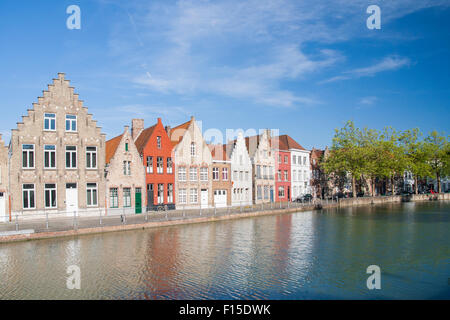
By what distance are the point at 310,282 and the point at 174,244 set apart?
10.8m

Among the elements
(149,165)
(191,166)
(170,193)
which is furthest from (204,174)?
(149,165)

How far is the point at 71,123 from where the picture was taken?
116 feet

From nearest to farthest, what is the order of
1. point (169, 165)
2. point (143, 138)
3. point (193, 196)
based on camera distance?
1. point (143, 138)
2. point (169, 165)
3. point (193, 196)

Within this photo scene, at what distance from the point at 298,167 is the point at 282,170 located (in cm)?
483

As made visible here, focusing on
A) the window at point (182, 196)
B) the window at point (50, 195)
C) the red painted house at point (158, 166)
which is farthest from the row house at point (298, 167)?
the window at point (50, 195)

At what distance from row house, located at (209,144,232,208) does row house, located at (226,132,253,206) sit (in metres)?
1.03

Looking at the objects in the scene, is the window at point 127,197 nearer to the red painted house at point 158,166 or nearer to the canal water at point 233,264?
the red painted house at point 158,166

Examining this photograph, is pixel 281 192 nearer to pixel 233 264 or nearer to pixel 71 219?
pixel 71 219

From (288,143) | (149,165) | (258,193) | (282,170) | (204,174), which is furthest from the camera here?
(288,143)

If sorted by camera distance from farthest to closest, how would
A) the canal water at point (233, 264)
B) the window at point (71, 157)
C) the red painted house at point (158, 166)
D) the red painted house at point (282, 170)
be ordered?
1. the red painted house at point (282, 170)
2. the red painted house at point (158, 166)
3. the window at point (71, 157)
4. the canal water at point (233, 264)

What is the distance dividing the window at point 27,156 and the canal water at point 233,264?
1139 centimetres

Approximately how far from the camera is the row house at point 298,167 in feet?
208
